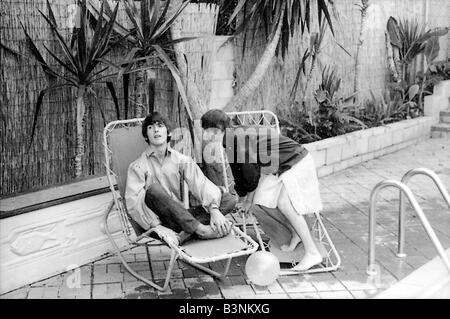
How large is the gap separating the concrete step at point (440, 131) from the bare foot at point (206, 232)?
6.74 meters

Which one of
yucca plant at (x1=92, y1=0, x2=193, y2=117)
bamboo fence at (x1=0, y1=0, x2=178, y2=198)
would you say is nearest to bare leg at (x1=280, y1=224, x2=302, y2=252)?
yucca plant at (x1=92, y1=0, x2=193, y2=117)

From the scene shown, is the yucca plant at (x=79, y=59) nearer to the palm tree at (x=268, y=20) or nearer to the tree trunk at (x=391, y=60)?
the palm tree at (x=268, y=20)

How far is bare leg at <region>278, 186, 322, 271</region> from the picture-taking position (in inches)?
173

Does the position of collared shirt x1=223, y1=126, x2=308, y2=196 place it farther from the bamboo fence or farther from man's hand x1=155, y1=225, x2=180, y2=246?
the bamboo fence

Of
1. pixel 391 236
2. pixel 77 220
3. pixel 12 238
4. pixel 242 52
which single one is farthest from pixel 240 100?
pixel 12 238

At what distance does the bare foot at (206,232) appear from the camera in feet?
13.3

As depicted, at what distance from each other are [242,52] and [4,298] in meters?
3.98

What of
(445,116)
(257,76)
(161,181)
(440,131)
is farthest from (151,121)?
(445,116)

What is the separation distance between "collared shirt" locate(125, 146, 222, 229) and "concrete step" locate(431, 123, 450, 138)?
653cm

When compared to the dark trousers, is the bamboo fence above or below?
above

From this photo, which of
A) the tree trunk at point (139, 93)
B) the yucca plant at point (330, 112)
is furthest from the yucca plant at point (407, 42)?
the tree trunk at point (139, 93)

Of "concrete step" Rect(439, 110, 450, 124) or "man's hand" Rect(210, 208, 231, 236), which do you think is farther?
"concrete step" Rect(439, 110, 450, 124)

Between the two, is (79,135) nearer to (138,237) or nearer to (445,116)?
(138,237)

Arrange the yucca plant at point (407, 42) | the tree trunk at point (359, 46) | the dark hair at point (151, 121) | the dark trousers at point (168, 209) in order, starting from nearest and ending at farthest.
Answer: the dark trousers at point (168, 209) < the dark hair at point (151, 121) < the tree trunk at point (359, 46) < the yucca plant at point (407, 42)
